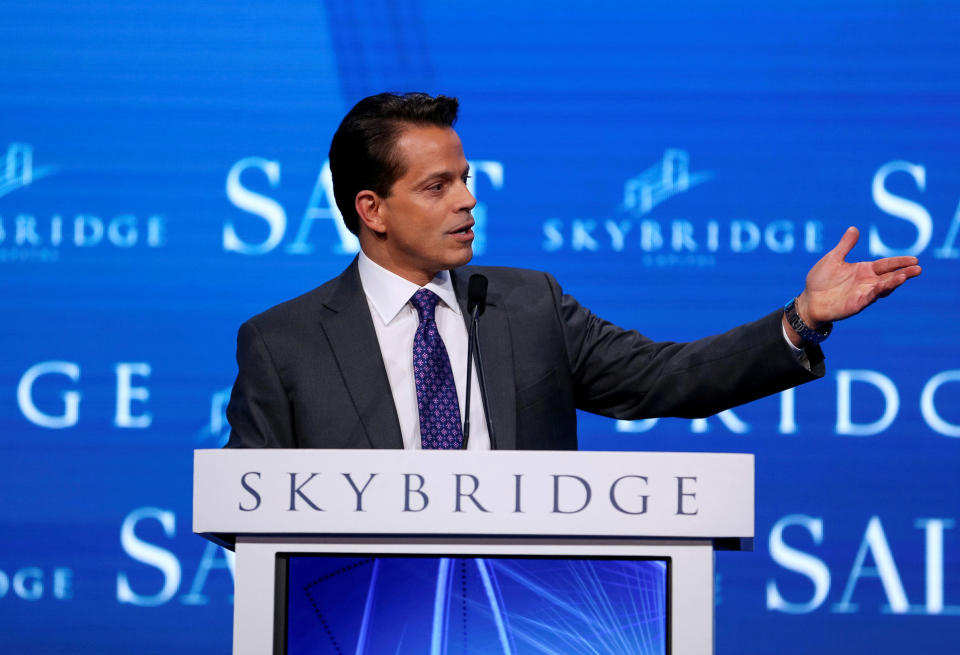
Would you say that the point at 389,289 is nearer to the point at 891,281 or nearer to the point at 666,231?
the point at 891,281

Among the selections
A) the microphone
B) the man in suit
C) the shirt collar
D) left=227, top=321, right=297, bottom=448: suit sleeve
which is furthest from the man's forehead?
left=227, top=321, right=297, bottom=448: suit sleeve

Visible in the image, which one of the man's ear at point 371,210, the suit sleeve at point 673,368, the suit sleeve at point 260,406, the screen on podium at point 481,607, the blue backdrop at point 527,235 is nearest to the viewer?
the screen on podium at point 481,607

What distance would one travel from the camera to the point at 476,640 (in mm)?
1429

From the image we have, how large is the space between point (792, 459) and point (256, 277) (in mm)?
1515

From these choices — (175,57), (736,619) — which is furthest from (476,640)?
(175,57)

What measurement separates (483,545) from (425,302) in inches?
30.6

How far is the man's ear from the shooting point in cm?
225

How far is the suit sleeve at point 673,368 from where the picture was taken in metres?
1.89

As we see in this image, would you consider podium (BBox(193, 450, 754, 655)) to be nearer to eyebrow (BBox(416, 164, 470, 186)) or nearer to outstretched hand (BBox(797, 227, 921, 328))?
outstretched hand (BBox(797, 227, 921, 328))

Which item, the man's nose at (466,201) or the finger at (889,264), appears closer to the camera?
the finger at (889,264)

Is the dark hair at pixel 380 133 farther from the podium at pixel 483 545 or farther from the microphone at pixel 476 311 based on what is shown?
the podium at pixel 483 545

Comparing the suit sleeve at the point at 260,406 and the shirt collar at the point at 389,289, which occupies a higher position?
the shirt collar at the point at 389,289

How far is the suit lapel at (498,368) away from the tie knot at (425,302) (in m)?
0.06

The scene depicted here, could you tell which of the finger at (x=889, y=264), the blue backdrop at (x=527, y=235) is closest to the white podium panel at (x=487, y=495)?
the finger at (x=889, y=264)
